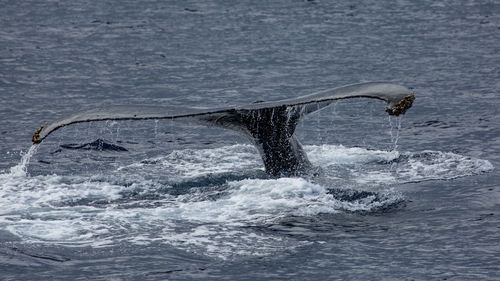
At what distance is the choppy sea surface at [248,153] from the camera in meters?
11.0

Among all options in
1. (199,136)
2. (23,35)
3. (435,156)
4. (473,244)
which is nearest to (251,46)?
(23,35)

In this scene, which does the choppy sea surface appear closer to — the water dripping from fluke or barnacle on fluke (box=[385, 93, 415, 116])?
the water dripping from fluke

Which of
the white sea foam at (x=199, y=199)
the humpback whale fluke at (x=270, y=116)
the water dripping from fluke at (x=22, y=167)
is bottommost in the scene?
the white sea foam at (x=199, y=199)

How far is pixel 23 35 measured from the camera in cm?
2900

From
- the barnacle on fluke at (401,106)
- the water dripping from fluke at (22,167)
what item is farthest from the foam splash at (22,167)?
the barnacle on fluke at (401,106)

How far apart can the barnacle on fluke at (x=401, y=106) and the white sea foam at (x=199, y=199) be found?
1962 mm

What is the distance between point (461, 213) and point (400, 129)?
5590 mm

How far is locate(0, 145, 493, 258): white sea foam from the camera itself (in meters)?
11.6

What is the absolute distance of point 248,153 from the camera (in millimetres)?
16141

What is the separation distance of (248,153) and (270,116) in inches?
121

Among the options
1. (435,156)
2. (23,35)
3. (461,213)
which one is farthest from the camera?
(23,35)

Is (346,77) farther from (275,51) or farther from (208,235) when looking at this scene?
(208,235)

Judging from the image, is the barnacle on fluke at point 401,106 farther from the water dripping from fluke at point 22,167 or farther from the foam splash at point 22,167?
the water dripping from fluke at point 22,167

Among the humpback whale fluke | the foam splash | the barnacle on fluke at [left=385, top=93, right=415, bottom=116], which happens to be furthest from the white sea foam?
the barnacle on fluke at [left=385, top=93, right=415, bottom=116]
